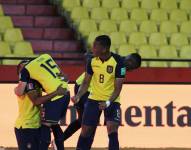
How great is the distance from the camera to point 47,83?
7219 mm

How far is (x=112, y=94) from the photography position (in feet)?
29.0

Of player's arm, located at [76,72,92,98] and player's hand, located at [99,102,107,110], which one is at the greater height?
player's arm, located at [76,72,92,98]

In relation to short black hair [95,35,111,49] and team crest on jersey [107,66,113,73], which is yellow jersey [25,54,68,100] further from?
team crest on jersey [107,66,113,73]

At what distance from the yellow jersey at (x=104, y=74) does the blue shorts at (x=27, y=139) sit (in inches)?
80.9

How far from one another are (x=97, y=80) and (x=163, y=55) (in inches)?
218

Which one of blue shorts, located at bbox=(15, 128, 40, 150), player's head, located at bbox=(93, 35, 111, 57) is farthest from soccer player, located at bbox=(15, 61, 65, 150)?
player's head, located at bbox=(93, 35, 111, 57)

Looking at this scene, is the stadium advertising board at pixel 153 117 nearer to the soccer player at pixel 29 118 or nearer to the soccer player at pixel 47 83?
the soccer player at pixel 47 83

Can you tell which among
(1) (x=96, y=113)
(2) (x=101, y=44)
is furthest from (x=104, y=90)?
(2) (x=101, y=44)

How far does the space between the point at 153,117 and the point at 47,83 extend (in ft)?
17.3

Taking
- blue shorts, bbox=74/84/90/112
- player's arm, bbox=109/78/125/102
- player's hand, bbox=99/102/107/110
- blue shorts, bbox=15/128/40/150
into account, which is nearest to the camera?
blue shorts, bbox=15/128/40/150

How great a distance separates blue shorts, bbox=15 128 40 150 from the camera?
691cm

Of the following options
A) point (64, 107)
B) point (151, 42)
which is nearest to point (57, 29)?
point (151, 42)

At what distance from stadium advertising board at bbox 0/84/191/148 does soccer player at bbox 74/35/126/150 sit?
9.30ft

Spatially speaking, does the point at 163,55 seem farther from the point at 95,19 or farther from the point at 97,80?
the point at 97,80
